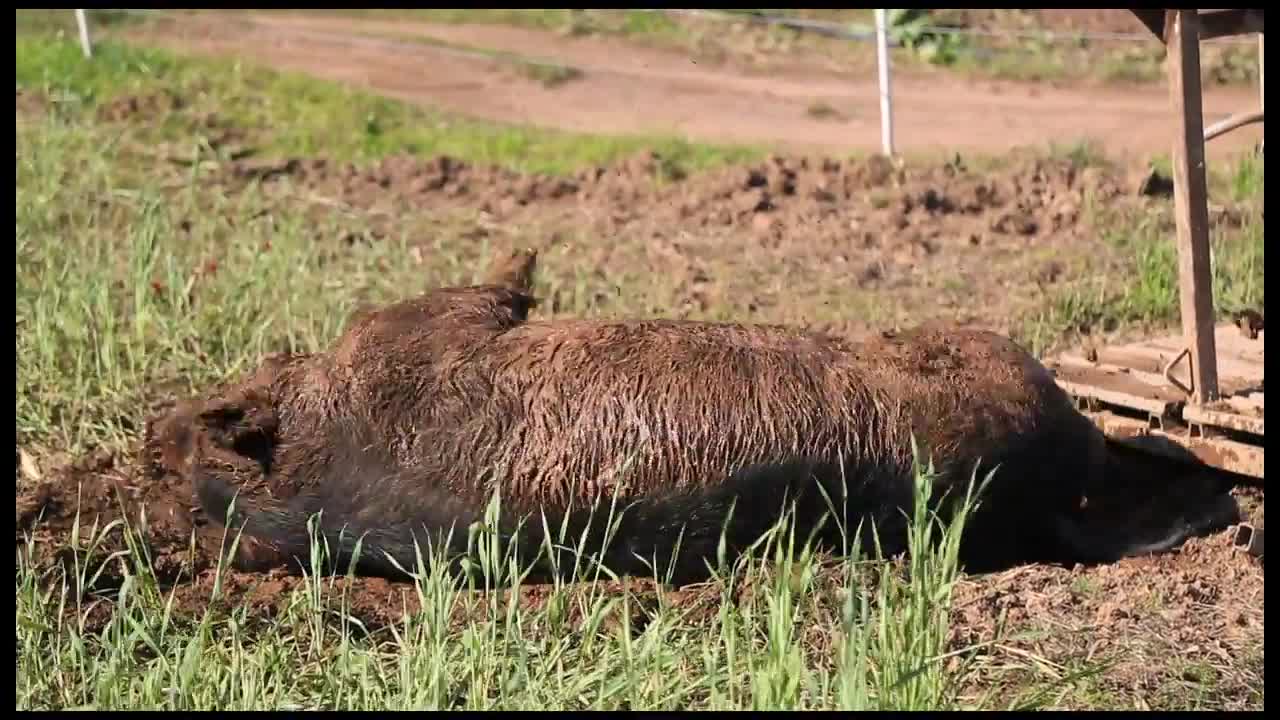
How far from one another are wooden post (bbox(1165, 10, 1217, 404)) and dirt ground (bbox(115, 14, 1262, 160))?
547 cm

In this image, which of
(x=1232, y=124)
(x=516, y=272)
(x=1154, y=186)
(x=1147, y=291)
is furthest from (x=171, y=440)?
(x=1154, y=186)

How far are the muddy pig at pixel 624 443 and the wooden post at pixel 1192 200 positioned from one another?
0.69 m

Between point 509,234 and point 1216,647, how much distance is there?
5.22 metres

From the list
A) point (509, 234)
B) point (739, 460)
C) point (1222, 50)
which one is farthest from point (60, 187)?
point (1222, 50)

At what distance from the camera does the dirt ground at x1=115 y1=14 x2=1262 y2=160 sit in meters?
12.0

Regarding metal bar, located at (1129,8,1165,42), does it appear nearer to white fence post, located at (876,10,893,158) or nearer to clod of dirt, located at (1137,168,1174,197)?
clod of dirt, located at (1137,168,1174,197)

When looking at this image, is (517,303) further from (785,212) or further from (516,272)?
(785,212)

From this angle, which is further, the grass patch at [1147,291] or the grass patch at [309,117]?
the grass patch at [309,117]

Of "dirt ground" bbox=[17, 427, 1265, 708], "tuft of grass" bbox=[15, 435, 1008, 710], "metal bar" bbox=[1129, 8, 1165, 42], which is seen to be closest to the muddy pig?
"dirt ground" bbox=[17, 427, 1265, 708]

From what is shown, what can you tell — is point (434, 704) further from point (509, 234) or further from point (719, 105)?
point (719, 105)

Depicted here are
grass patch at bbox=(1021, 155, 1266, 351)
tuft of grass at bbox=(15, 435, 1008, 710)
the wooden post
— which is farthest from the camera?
grass patch at bbox=(1021, 155, 1266, 351)

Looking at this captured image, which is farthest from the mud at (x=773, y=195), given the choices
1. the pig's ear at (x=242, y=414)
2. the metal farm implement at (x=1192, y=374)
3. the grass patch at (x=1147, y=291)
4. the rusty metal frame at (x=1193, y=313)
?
the pig's ear at (x=242, y=414)

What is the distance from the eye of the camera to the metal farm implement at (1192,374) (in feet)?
17.3

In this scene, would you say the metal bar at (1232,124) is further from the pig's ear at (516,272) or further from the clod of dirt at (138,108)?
the clod of dirt at (138,108)
